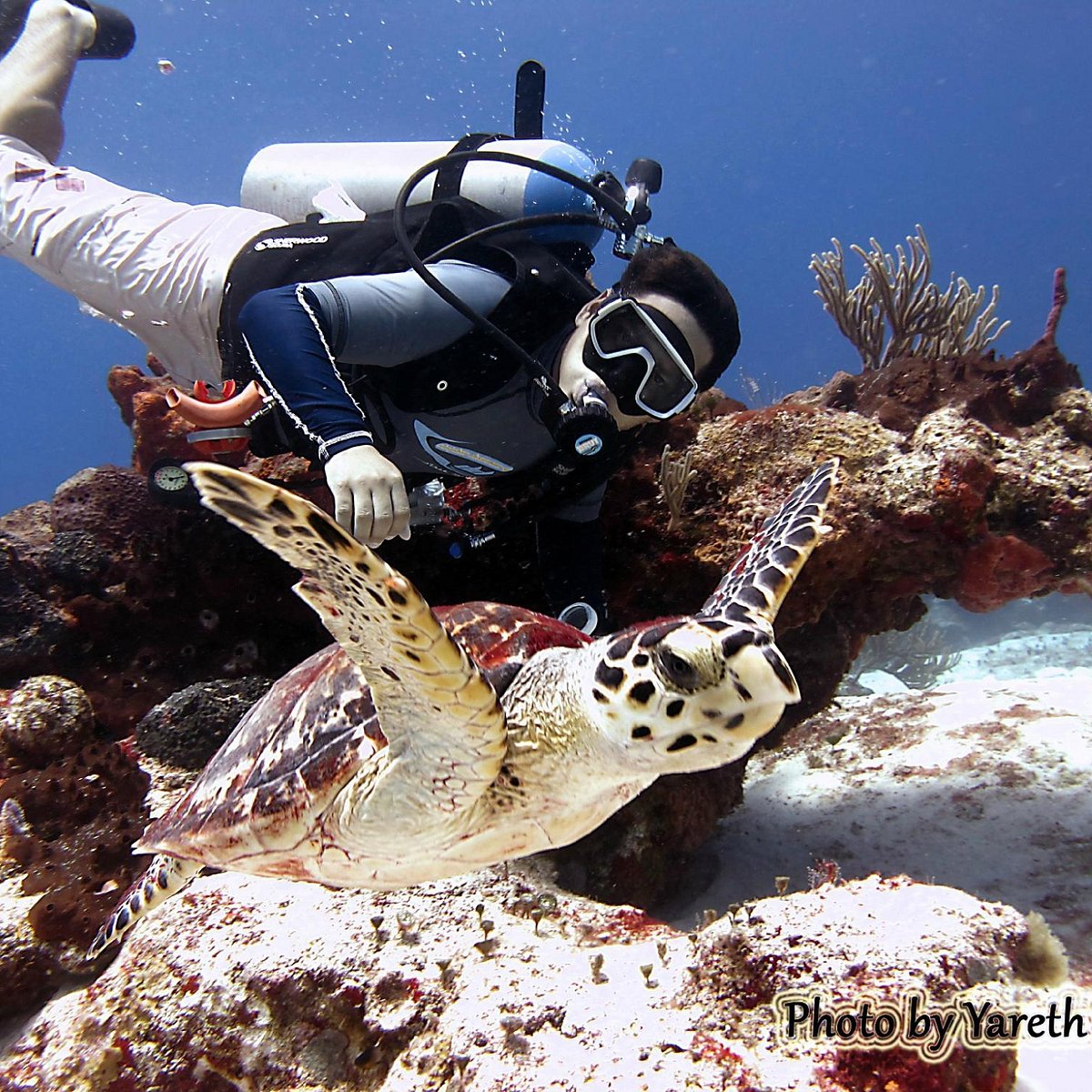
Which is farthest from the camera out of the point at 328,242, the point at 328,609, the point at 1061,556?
the point at 1061,556

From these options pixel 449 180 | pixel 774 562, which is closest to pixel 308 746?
pixel 774 562

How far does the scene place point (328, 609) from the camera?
4.70 feet

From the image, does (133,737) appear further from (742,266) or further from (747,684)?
(742,266)

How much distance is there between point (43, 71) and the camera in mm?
4590

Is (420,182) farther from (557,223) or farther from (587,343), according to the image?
(587,343)

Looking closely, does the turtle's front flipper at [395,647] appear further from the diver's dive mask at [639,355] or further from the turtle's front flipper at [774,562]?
the diver's dive mask at [639,355]

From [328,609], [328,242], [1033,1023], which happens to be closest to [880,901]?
[1033,1023]

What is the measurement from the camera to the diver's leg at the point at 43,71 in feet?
14.3

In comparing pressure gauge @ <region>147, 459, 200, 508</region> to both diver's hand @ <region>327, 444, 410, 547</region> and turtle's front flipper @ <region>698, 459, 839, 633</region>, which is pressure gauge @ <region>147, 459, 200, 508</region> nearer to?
diver's hand @ <region>327, 444, 410, 547</region>

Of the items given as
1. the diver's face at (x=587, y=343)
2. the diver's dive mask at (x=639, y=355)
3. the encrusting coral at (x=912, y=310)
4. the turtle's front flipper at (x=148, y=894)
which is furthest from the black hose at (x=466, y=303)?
the encrusting coral at (x=912, y=310)

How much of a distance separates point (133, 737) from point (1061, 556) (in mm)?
5612

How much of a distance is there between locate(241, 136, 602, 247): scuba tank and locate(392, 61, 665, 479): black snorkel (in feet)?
0.26

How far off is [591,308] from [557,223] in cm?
80

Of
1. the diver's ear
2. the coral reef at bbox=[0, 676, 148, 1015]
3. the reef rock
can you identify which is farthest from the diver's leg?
the reef rock
